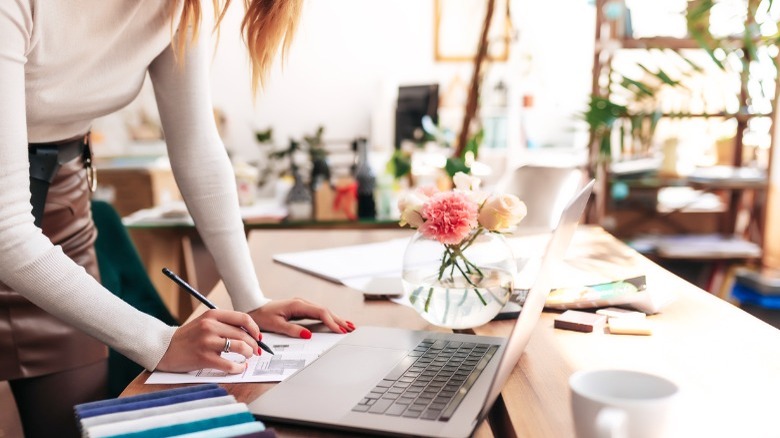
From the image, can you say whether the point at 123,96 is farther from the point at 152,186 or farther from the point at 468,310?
the point at 152,186

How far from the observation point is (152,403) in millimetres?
654

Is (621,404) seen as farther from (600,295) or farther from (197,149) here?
(197,149)

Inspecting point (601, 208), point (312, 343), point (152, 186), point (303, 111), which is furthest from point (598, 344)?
point (303, 111)

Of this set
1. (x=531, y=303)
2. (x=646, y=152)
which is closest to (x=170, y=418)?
(x=531, y=303)

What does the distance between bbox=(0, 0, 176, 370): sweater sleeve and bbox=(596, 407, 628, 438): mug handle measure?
1.79ft

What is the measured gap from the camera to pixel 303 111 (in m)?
5.08

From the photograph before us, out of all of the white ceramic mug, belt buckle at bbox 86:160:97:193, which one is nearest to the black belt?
belt buckle at bbox 86:160:97:193

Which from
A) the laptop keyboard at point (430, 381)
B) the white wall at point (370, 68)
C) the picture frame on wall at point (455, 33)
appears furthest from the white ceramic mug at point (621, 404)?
the picture frame on wall at point (455, 33)

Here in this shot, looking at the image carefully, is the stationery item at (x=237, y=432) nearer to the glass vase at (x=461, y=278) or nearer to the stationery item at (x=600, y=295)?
the glass vase at (x=461, y=278)

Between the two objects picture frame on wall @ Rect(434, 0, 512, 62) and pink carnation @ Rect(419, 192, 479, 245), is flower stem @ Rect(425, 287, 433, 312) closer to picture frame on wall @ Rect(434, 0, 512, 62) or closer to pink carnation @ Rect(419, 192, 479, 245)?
pink carnation @ Rect(419, 192, 479, 245)

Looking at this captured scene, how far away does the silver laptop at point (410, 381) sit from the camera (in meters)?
0.66

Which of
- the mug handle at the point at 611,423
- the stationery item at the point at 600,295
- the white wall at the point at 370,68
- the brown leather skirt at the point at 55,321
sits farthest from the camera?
the white wall at the point at 370,68

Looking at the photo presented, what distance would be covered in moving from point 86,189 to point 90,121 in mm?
157

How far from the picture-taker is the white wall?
197 inches
